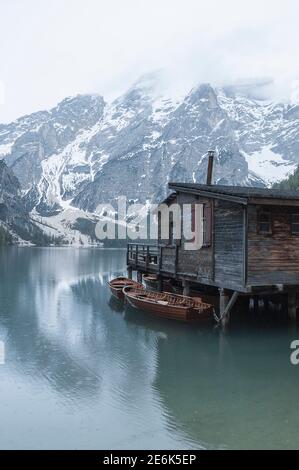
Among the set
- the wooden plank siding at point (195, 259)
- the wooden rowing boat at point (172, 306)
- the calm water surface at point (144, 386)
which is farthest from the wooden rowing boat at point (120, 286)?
the wooden plank siding at point (195, 259)

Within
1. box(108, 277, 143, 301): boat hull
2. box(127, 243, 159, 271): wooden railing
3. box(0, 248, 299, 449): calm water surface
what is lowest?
box(0, 248, 299, 449): calm water surface

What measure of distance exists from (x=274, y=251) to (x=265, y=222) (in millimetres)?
1588

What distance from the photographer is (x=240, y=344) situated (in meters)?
24.0

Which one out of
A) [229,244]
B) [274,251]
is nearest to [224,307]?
[229,244]

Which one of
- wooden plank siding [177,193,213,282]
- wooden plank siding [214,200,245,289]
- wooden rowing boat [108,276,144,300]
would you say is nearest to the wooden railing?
wooden rowing boat [108,276,144,300]

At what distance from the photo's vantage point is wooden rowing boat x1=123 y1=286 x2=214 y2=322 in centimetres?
2795

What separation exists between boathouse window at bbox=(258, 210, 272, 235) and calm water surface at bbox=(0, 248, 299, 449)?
577 centimetres

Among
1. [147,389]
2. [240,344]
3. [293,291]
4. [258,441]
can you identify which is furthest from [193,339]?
[258,441]

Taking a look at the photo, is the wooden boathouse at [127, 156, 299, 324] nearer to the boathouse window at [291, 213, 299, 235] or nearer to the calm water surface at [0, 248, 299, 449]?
the boathouse window at [291, 213, 299, 235]

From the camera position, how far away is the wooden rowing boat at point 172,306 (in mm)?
27953

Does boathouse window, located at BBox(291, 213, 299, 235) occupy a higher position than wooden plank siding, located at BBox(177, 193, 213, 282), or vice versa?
boathouse window, located at BBox(291, 213, 299, 235)

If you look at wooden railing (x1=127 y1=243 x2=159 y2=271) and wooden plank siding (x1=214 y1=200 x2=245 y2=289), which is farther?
wooden railing (x1=127 y1=243 x2=159 y2=271)

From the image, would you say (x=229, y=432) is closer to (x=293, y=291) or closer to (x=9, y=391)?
(x=9, y=391)

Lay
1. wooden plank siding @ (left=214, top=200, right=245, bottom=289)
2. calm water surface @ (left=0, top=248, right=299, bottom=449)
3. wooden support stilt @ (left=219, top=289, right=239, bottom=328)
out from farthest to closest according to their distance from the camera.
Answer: wooden support stilt @ (left=219, top=289, right=239, bottom=328) < wooden plank siding @ (left=214, top=200, right=245, bottom=289) < calm water surface @ (left=0, top=248, right=299, bottom=449)
